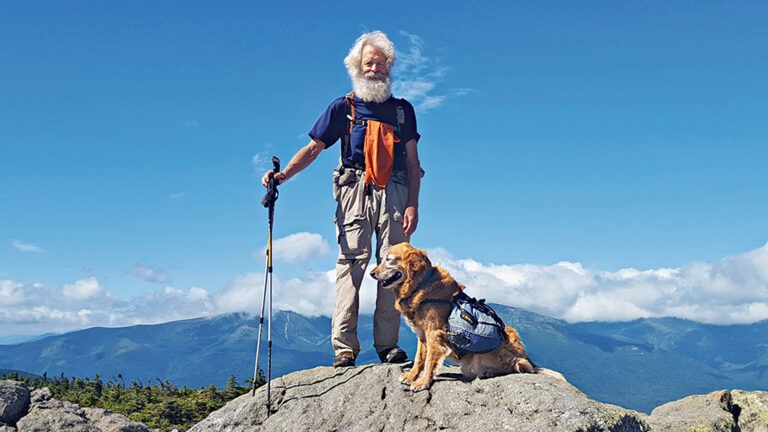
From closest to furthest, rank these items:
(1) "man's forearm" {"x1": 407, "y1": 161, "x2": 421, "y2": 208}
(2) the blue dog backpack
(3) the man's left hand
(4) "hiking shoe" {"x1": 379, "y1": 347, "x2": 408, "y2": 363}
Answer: (2) the blue dog backpack, (4) "hiking shoe" {"x1": 379, "y1": 347, "x2": 408, "y2": 363}, (3) the man's left hand, (1) "man's forearm" {"x1": 407, "y1": 161, "x2": 421, "y2": 208}

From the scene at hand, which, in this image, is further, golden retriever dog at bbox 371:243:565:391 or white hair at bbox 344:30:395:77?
white hair at bbox 344:30:395:77

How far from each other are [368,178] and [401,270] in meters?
2.04

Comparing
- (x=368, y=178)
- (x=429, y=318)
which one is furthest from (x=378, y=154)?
(x=429, y=318)

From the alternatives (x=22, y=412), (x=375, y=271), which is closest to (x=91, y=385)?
(x=22, y=412)

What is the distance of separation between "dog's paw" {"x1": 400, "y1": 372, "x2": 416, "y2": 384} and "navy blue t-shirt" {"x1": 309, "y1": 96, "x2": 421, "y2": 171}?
320 cm

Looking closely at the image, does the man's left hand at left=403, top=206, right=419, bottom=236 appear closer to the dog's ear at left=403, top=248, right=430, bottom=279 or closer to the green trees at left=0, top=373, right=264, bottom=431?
the dog's ear at left=403, top=248, right=430, bottom=279

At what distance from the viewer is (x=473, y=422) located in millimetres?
7742

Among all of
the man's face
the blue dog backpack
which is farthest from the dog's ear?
the man's face

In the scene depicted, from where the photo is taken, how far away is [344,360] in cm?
991

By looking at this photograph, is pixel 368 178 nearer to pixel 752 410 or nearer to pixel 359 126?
pixel 359 126

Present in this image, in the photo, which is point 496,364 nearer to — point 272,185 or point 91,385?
point 272,185

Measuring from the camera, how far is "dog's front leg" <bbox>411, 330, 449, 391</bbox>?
8289mm

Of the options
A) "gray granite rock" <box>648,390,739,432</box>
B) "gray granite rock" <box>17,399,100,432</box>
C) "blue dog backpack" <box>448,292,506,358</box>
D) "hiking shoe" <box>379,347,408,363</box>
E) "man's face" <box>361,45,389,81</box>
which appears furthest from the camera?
"gray granite rock" <box>17,399,100,432</box>

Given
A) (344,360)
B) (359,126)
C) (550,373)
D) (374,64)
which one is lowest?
(550,373)
